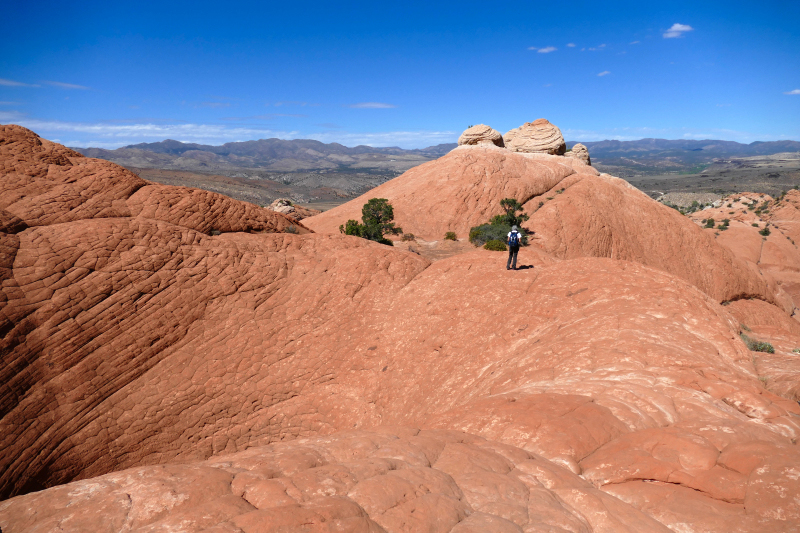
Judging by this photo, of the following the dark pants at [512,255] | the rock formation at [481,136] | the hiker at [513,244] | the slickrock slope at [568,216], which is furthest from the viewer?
the rock formation at [481,136]

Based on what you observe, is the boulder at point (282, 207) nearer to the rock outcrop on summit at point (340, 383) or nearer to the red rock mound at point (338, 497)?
the rock outcrop on summit at point (340, 383)

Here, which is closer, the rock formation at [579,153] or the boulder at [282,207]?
the rock formation at [579,153]

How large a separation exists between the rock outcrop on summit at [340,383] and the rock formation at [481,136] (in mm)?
34657

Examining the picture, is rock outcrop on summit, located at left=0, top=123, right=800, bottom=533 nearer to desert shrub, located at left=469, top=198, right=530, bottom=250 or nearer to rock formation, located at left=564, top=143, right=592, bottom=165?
desert shrub, located at left=469, top=198, right=530, bottom=250

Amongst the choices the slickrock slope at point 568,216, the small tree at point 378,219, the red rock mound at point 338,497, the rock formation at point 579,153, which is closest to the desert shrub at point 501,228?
the slickrock slope at point 568,216

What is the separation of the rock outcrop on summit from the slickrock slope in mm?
19493

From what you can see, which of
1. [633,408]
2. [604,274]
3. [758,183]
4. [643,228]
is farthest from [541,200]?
[758,183]

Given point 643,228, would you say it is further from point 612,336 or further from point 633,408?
point 633,408

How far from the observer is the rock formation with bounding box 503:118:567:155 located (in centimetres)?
5262

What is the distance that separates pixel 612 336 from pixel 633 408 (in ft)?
10.6

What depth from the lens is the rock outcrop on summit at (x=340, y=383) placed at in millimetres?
5645

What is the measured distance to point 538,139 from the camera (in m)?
53.2

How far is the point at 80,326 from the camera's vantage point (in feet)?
44.6

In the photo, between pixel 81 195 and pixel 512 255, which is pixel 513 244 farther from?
pixel 81 195
